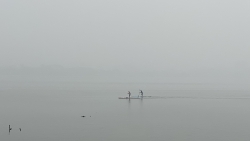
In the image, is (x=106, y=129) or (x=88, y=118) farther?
(x=88, y=118)

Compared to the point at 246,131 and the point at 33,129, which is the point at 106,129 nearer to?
the point at 33,129

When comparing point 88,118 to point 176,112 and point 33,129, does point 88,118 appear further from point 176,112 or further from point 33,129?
point 176,112

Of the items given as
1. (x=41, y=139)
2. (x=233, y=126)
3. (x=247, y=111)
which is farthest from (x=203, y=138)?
(x=247, y=111)

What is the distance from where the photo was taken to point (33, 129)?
31.6 metres

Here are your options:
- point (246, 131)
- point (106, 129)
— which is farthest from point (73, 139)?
Answer: point (246, 131)

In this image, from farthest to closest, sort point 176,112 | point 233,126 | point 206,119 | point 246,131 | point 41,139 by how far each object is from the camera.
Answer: point 176,112 < point 206,119 < point 233,126 < point 246,131 < point 41,139

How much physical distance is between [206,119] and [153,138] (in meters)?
12.1

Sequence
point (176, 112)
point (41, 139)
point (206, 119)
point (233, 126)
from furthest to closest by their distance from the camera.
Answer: point (176, 112) < point (206, 119) < point (233, 126) < point (41, 139)

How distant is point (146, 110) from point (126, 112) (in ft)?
11.6

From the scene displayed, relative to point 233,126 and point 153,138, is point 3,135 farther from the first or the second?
point 233,126

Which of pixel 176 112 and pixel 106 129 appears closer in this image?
pixel 106 129

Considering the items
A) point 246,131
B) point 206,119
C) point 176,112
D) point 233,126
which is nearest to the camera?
point 246,131

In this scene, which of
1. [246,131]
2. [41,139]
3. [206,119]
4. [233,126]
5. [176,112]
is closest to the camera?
[41,139]

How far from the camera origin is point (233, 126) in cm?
3369
